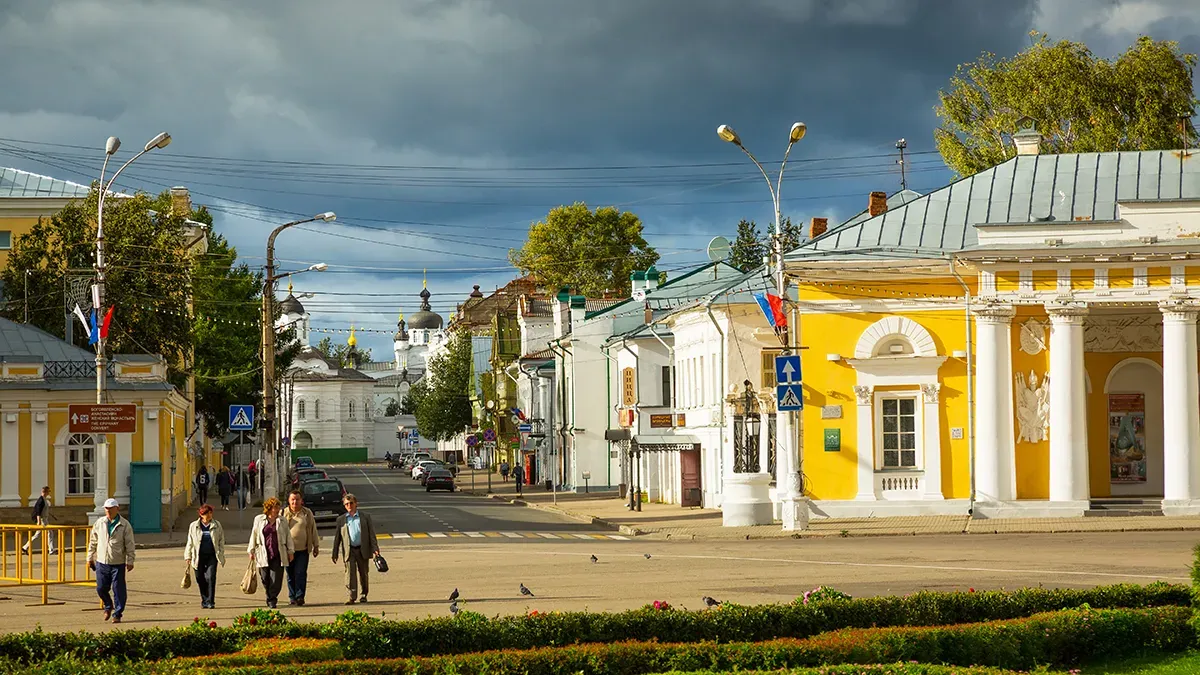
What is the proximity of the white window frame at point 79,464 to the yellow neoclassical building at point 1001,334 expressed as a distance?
66.3ft

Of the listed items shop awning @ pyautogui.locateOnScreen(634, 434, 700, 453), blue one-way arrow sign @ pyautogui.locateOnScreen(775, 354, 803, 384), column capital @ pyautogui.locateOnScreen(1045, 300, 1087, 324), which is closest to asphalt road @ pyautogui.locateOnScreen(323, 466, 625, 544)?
shop awning @ pyautogui.locateOnScreen(634, 434, 700, 453)

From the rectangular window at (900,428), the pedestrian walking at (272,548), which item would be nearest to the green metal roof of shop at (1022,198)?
the rectangular window at (900,428)

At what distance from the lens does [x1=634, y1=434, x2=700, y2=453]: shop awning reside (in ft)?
165

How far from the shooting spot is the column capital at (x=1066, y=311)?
37.5m

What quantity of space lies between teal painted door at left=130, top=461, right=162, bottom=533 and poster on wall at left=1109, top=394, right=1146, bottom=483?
26.4m

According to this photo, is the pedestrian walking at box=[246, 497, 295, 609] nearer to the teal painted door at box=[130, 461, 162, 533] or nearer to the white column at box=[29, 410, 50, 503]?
the teal painted door at box=[130, 461, 162, 533]

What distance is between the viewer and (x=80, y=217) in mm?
52938

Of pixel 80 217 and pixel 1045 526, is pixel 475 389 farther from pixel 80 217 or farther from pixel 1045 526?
pixel 1045 526

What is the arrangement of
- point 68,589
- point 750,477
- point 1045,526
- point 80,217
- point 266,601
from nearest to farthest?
point 266,601, point 68,589, point 1045,526, point 750,477, point 80,217

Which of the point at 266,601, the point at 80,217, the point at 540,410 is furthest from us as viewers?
the point at 540,410

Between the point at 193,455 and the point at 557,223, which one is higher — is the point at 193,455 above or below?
below

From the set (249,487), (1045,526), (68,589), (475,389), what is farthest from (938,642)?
(475,389)

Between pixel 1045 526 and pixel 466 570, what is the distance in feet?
50.6

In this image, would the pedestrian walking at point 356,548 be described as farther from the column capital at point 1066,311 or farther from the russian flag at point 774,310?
the column capital at point 1066,311
